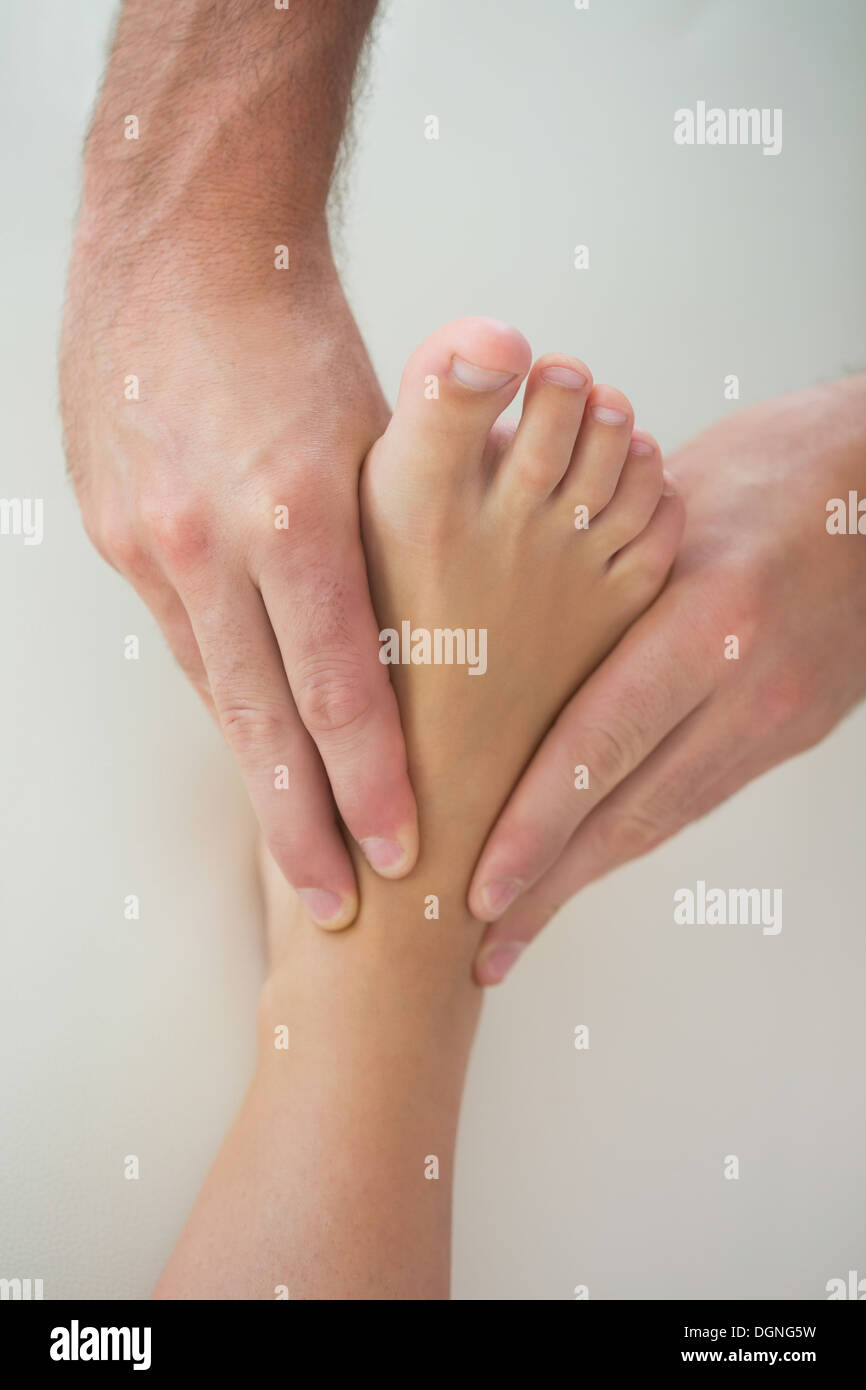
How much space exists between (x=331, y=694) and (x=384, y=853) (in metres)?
0.15

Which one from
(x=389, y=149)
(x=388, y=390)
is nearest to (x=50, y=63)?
(x=389, y=149)

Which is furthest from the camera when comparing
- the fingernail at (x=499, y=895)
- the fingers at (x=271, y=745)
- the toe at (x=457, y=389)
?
the fingernail at (x=499, y=895)

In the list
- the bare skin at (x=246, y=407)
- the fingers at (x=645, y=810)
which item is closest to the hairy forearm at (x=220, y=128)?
the bare skin at (x=246, y=407)

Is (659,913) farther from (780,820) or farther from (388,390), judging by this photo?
(388,390)

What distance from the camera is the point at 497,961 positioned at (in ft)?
3.33

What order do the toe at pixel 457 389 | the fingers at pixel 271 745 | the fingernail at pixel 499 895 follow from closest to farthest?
the toe at pixel 457 389 → the fingers at pixel 271 745 → the fingernail at pixel 499 895

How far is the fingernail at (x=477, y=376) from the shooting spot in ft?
2.51

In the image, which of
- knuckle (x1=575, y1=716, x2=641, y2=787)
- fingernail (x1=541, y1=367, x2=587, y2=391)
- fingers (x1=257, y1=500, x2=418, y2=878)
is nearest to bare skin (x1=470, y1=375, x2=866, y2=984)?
knuckle (x1=575, y1=716, x2=641, y2=787)

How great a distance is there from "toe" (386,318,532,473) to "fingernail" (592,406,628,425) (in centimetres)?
8

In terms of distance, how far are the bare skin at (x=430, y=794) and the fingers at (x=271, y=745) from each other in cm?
4

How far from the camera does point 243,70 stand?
980 mm

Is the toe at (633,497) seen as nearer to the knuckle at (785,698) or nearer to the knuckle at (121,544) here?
the knuckle at (785,698)

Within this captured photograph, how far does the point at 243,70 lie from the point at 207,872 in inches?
28.2

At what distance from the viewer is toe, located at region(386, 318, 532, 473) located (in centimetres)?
76
